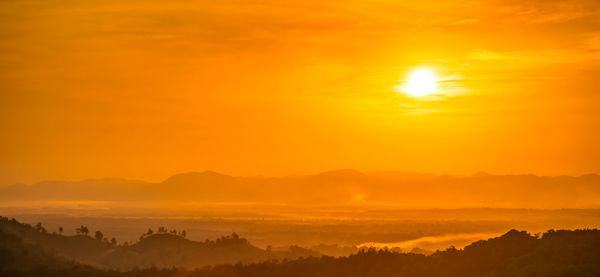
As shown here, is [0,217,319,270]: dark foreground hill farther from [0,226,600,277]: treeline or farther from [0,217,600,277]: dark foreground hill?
[0,226,600,277]: treeline

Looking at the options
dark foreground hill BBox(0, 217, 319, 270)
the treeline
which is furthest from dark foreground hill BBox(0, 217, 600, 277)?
dark foreground hill BBox(0, 217, 319, 270)

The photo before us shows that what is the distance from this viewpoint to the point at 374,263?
71312 mm

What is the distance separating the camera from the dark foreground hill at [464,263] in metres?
59.2

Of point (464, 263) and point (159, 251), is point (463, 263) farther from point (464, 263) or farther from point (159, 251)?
point (159, 251)

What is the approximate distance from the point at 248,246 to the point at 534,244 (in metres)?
84.1

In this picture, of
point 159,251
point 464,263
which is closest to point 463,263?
point 464,263

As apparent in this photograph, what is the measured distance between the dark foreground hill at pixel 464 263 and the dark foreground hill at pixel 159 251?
48182 mm

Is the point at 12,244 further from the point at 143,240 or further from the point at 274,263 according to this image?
the point at 143,240

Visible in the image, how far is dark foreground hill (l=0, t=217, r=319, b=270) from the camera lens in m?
131

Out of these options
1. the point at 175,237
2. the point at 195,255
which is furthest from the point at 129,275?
the point at 175,237

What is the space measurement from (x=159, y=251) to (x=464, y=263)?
86.4m

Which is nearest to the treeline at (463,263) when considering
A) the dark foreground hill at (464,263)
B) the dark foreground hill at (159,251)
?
the dark foreground hill at (464,263)

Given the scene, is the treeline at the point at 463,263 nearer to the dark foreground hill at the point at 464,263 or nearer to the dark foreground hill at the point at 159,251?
the dark foreground hill at the point at 464,263

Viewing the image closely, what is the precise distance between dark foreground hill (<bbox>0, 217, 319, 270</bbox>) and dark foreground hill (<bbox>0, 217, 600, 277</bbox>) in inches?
1897
